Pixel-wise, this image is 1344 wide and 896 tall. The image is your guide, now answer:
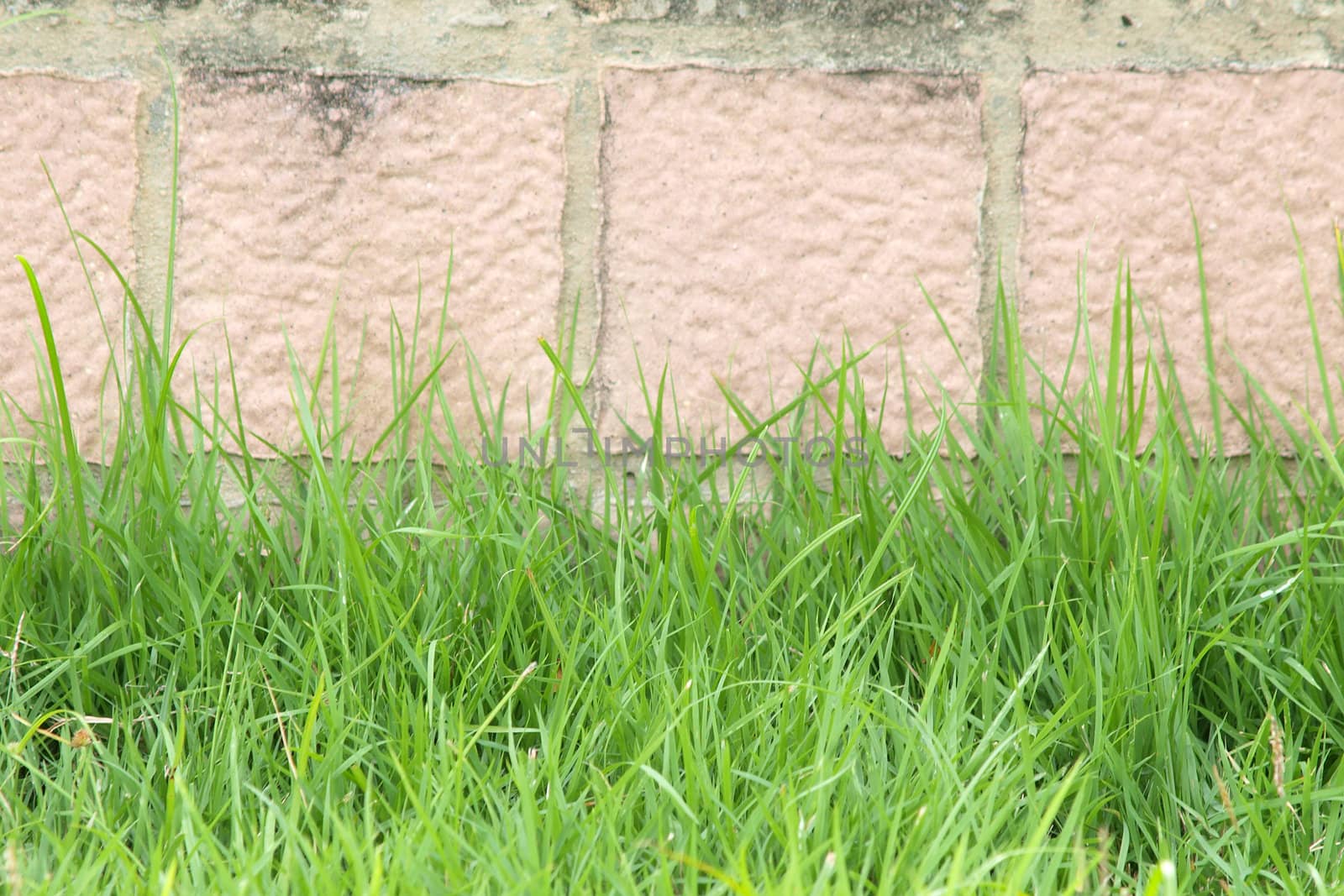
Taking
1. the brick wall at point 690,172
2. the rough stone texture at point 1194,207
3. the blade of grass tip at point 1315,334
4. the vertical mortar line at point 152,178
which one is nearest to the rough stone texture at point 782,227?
the brick wall at point 690,172

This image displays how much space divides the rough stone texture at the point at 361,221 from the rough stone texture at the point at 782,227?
0.11m

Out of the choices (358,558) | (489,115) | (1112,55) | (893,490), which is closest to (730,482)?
(893,490)

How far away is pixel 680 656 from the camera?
1.11 meters

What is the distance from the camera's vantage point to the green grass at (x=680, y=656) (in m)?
0.84

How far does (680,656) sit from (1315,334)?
2.75 feet

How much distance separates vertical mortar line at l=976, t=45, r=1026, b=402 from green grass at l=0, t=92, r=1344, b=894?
0.35 ft

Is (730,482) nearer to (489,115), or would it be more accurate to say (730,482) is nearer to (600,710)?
(600,710)

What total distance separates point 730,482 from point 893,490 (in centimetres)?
20

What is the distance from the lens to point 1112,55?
131 cm

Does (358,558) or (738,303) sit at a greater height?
(738,303)

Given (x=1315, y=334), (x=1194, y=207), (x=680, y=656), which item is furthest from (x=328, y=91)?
(x=1315, y=334)

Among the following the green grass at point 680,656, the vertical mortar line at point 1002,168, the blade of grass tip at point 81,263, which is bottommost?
the green grass at point 680,656

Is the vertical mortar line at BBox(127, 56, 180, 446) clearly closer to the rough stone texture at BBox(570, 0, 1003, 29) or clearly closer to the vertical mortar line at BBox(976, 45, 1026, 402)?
the rough stone texture at BBox(570, 0, 1003, 29)

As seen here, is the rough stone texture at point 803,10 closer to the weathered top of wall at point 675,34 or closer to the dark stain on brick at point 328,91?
the weathered top of wall at point 675,34
